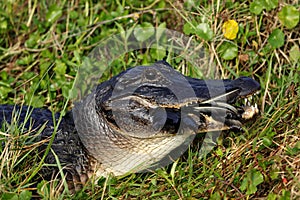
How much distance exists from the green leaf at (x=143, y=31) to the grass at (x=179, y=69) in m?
0.02

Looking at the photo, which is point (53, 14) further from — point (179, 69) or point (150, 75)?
point (150, 75)

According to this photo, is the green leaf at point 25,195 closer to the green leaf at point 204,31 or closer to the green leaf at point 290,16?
the green leaf at point 204,31

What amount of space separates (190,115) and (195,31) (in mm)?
1061

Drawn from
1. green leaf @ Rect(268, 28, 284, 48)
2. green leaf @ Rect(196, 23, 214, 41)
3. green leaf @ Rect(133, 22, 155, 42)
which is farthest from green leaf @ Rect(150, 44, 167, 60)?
green leaf @ Rect(268, 28, 284, 48)

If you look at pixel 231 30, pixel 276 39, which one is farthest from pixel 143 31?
pixel 276 39

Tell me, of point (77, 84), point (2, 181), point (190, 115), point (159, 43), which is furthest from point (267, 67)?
point (2, 181)

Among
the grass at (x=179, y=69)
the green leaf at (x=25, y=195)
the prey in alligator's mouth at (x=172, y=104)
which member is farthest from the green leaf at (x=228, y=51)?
the green leaf at (x=25, y=195)

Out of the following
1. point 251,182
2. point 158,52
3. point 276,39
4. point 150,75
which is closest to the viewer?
point 251,182

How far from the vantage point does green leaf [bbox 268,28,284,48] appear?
3.86 m

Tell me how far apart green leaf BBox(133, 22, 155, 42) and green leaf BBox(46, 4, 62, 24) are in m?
0.69

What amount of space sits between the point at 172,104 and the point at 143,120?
0.56ft

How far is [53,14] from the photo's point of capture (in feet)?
15.3

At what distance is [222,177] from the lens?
314 centimetres

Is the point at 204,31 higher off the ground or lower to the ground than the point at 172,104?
higher
